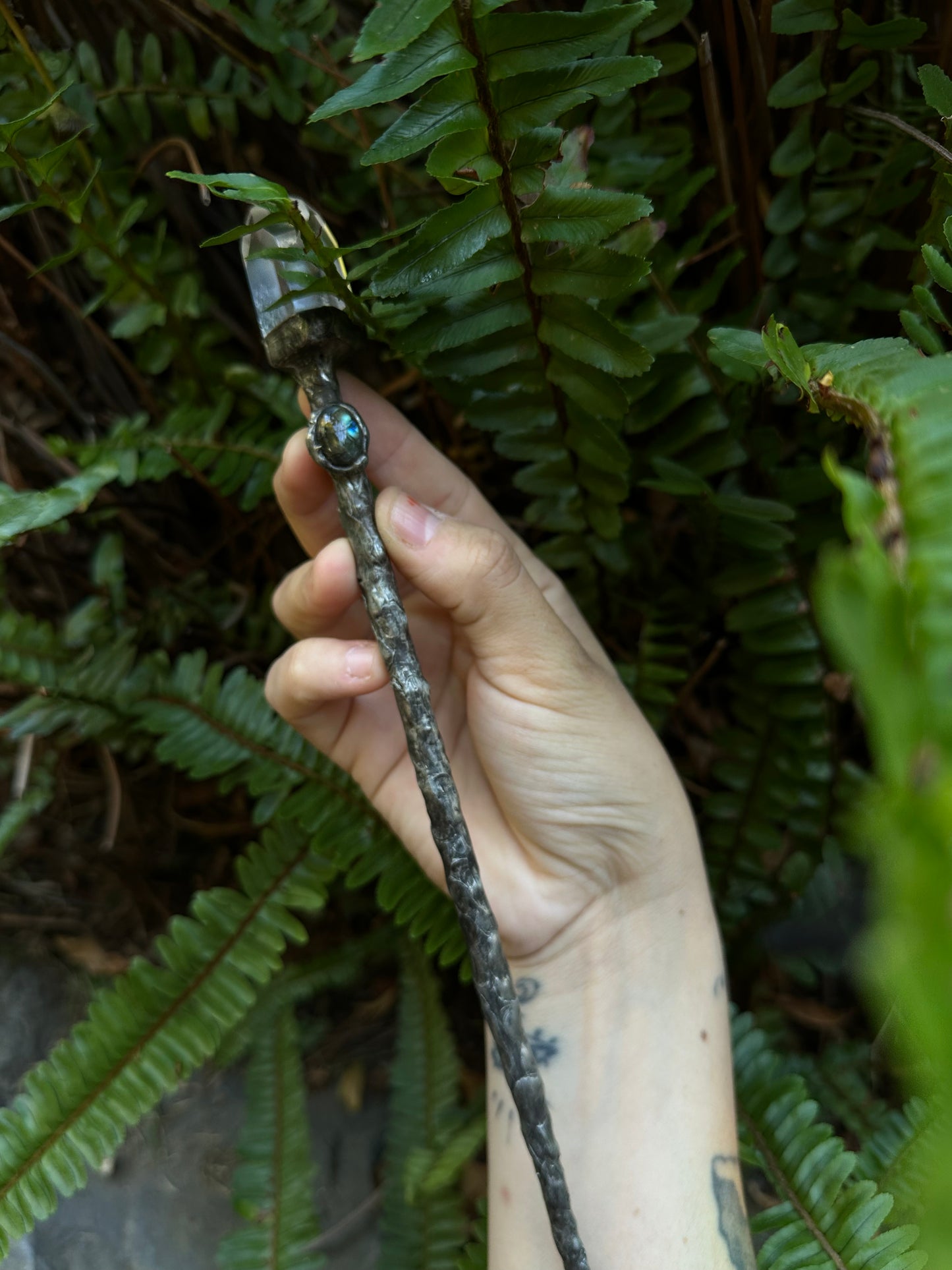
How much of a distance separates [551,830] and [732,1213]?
52cm

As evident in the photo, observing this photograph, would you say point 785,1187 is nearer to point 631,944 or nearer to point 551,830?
point 631,944

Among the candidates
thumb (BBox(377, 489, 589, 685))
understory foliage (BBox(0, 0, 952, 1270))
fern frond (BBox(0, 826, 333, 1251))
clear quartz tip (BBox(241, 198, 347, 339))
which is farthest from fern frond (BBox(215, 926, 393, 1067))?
clear quartz tip (BBox(241, 198, 347, 339))

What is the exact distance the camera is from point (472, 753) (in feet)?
4.30

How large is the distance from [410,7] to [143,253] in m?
0.90

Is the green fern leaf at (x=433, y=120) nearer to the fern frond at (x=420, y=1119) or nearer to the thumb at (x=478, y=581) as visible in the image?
the thumb at (x=478, y=581)

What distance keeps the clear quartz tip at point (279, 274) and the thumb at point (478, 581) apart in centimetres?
23

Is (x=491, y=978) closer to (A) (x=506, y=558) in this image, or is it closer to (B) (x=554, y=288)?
(A) (x=506, y=558)

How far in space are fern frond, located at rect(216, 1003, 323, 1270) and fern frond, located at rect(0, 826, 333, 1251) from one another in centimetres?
20

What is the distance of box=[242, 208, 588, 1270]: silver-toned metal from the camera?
0.92 meters

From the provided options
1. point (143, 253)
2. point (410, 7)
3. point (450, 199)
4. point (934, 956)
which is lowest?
point (934, 956)

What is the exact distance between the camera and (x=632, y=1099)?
1.12 metres

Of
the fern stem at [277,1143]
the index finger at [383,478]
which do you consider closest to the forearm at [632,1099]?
the fern stem at [277,1143]

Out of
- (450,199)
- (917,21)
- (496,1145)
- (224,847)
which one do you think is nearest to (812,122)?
(917,21)

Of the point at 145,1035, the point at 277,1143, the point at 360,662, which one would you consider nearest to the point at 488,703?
the point at 360,662
